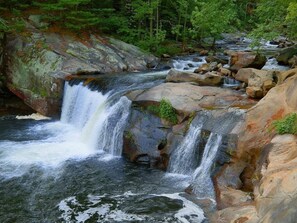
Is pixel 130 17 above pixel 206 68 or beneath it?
above

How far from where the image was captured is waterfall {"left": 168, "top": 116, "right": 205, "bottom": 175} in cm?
1195

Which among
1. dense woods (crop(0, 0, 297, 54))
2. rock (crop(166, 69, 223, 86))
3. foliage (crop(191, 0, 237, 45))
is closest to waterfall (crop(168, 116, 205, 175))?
rock (crop(166, 69, 223, 86))

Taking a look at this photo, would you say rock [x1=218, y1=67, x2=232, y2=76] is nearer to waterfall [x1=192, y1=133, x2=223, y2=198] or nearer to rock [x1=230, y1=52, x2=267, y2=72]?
rock [x1=230, y1=52, x2=267, y2=72]

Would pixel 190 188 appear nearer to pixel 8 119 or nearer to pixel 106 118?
pixel 106 118

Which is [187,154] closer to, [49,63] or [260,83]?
[260,83]

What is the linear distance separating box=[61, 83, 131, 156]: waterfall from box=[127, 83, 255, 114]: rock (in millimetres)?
967

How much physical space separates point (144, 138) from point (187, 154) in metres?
1.90

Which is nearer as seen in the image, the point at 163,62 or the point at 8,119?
the point at 8,119

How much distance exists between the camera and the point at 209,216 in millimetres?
9102

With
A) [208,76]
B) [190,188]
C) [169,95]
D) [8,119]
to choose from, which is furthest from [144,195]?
[8,119]

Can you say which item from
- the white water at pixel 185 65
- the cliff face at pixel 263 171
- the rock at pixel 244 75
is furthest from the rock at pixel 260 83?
the white water at pixel 185 65

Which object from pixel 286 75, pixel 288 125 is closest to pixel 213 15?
pixel 286 75

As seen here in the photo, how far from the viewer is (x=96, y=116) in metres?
15.4

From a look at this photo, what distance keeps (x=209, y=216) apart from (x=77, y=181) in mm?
4450
